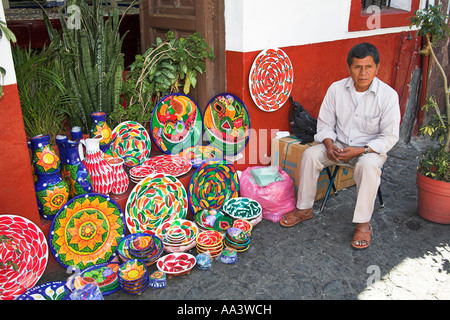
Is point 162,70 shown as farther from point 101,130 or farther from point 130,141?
point 101,130

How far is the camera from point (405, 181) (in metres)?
4.23

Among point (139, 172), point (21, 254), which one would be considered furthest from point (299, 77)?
point (21, 254)

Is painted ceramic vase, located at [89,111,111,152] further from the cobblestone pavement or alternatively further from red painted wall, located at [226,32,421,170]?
red painted wall, located at [226,32,421,170]

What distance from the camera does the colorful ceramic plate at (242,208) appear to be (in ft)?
10.9

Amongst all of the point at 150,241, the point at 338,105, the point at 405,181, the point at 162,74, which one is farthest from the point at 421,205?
the point at 162,74

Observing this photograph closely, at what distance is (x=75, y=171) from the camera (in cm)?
271

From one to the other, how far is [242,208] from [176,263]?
2.98ft

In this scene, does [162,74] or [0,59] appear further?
[162,74]

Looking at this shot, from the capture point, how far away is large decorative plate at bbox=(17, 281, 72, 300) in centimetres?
229

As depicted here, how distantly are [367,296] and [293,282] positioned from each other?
486mm

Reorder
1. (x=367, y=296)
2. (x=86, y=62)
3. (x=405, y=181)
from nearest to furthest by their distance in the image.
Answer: (x=367, y=296), (x=86, y=62), (x=405, y=181)

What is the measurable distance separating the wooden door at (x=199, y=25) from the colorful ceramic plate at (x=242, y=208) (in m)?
1.03

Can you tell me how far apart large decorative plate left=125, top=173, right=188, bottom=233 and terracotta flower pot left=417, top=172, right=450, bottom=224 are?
2083 mm

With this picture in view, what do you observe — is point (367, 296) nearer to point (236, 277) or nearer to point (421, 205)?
point (236, 277)
